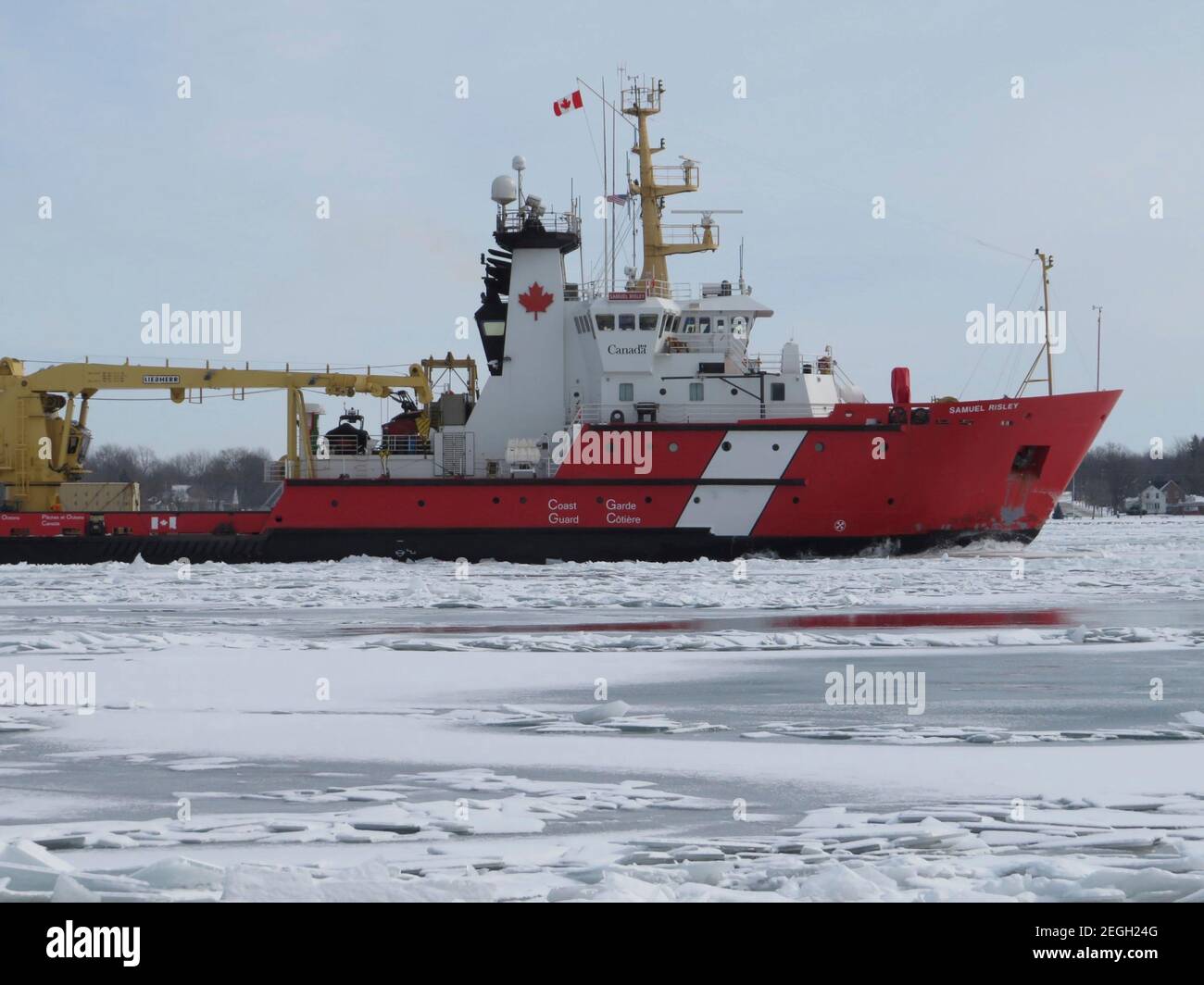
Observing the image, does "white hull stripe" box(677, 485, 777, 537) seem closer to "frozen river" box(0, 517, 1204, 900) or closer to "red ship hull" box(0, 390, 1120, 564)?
"red ship hull" box(0, 390, 1120, 564)

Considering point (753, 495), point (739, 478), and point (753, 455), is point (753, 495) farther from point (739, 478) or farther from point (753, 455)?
point (753, 455)

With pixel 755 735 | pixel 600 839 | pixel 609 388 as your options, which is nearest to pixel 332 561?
pixel 609 388

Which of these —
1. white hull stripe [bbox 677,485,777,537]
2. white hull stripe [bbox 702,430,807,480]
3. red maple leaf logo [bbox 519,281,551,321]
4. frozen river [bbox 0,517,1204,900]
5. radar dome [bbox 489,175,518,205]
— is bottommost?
frozen river [bbox 0,517,1204,900]

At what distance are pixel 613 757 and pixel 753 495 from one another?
53.4ft

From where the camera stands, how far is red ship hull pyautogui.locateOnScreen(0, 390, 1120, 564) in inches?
870

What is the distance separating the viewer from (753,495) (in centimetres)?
2225

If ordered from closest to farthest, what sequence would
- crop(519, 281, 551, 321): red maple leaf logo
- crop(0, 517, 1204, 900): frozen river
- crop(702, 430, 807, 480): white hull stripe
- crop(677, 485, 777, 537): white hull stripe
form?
crop(0, 517, 1204, 900): frozen river → crop(702, 430, 807, 480): white hull stripe → crop(677, 485, 777, 537): white hull stripe → crop(519, 281, 551, 321): red maple leaf logo

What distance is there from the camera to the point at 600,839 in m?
4.67

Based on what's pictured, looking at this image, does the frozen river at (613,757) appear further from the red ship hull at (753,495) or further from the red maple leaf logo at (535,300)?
the red maple leaf logo at (535,300)

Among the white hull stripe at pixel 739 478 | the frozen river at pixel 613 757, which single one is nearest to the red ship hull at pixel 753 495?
the white hull stripe at pixel 739 478

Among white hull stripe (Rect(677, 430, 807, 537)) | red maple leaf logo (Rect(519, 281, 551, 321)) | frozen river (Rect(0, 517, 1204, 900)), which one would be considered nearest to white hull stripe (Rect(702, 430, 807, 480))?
white hull stripe (Rect(677, 430, 807, 537))

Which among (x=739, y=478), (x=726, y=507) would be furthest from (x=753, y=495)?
(x=726, y=507)

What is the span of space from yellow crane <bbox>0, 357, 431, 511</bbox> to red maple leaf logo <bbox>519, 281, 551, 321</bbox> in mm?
2692
